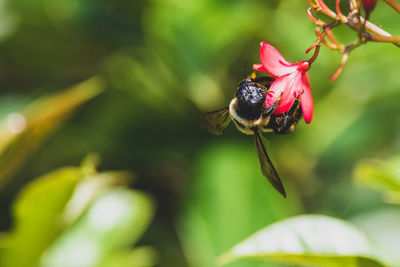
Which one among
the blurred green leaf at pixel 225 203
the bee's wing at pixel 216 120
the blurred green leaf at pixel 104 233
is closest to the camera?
the bee's wing at pixel 216 120

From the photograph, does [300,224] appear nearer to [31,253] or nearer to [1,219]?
[31,253]

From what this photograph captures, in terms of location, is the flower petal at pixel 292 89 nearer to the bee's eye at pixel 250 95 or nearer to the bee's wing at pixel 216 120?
the bee's eye at pixel 250 95

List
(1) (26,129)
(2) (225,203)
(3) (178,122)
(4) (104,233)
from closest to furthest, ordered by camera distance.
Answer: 1. (1) (26,129)
2. (4) (104,233)
3. (2) (225,203)
4. (3) (178,122)

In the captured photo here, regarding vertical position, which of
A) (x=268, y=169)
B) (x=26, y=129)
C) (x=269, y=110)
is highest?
(x=26, y=129)

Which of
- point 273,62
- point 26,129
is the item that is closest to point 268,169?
point 273,62

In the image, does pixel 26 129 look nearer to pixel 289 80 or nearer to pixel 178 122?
pixel 178 122

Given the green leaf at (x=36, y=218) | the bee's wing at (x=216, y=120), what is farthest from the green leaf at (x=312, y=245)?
the green leaf at (x=36, y=218)

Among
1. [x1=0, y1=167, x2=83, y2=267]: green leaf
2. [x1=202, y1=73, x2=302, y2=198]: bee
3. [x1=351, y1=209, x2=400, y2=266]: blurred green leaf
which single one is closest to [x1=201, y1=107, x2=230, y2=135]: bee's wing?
[x1=202, y1=73, x2=302, y2=198]: bee

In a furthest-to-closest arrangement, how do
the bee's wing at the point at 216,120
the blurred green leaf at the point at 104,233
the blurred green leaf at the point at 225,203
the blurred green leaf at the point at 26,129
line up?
1. the blurred green leaf at the point at 225,203
2. the blurred green leaf at the point at 104,233
3. the blurred green leaf at the point at 26,129
4. the bee's wing at the point at 216,120
